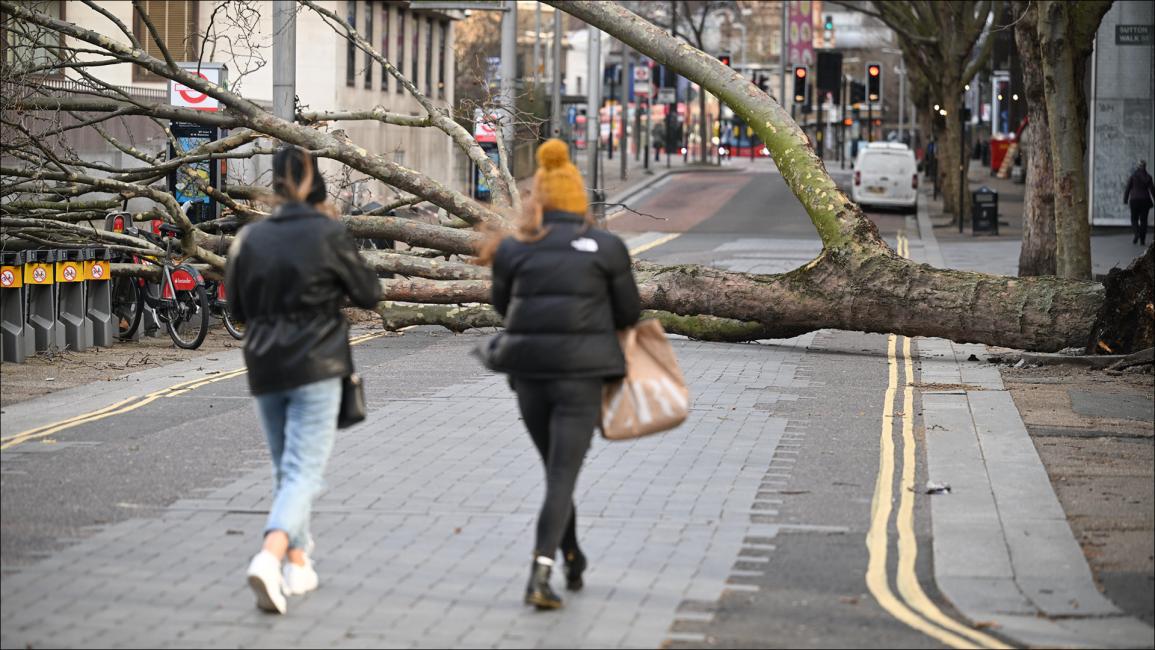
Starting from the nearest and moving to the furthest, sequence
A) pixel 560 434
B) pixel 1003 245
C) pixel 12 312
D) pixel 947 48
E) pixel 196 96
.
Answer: pixel 560 434
pixel 12 312
pixel 196 96
pixel 1003 245
pixel 947 48

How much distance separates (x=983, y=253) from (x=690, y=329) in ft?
54.8

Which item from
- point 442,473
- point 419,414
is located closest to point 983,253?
point 419,414

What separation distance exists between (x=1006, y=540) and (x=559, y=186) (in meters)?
2.88

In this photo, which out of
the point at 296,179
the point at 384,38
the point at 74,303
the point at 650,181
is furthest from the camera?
the point at 650,181

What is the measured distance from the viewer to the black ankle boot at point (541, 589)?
6.55 meters

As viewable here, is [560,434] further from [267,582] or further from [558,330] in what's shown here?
[267,582]

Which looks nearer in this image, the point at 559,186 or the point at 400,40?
the point at 559,186

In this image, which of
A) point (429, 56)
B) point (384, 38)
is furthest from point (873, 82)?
point (384, 38)

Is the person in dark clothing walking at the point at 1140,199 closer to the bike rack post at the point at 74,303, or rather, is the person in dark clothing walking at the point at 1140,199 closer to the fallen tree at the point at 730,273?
the fallen tree at the point at 730,273

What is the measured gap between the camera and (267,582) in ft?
21.1

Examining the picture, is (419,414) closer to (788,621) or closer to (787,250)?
(788,621)

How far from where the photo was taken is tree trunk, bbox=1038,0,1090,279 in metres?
19.1

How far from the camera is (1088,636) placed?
6434 mm

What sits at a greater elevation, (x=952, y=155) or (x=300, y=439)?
(x=952, y=155)
